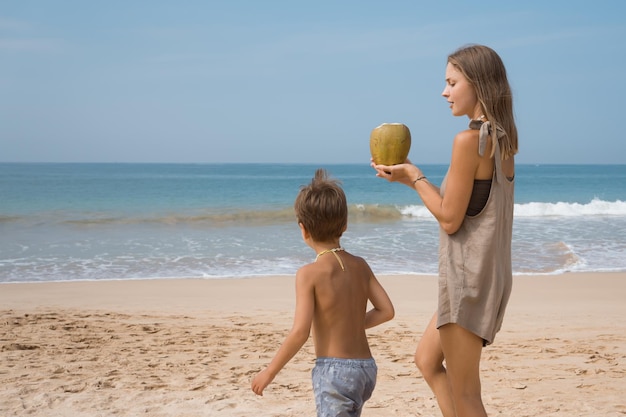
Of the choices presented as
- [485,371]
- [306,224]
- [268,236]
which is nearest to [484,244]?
[306,224]

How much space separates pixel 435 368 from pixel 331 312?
1.93 ft

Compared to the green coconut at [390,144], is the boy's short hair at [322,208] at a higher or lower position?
lower

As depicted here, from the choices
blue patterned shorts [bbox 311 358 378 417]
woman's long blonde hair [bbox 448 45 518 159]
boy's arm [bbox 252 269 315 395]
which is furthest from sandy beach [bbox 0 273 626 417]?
woman's long blonde hair [bbox 448 45 518 159]

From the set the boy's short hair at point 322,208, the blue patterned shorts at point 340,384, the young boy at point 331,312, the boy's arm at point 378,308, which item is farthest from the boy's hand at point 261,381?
the boy's short hair at point 322,208

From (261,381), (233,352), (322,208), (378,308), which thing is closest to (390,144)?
(322,208)

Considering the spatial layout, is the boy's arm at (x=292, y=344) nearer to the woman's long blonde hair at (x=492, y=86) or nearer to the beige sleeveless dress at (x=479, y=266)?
the beige sleeveless dress at (x=479, y=266)

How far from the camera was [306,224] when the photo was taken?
302 centimetres

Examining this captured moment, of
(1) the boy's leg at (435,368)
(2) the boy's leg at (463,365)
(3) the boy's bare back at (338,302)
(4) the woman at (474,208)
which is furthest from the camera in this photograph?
(1) the boy's leg at (435,368)

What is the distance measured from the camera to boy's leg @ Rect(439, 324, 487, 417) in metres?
2.86

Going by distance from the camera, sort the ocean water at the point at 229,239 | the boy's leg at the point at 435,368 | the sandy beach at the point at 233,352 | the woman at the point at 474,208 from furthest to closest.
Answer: the ocean water at the point at 229,239 → the sandy beach at the point at 233,352 → the boy's leg at the point at 435,368 → the woman at the point at 474,208

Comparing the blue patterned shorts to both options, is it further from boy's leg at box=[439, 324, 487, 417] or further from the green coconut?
the green coconut

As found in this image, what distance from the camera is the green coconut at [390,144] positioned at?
3.23m

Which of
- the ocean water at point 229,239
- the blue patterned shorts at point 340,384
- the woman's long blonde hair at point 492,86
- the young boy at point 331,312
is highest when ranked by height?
the woman's long blonde hair at point 492,86

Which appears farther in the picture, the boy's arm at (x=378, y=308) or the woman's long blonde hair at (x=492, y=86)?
the boy's arm at (x=378, y=308)
